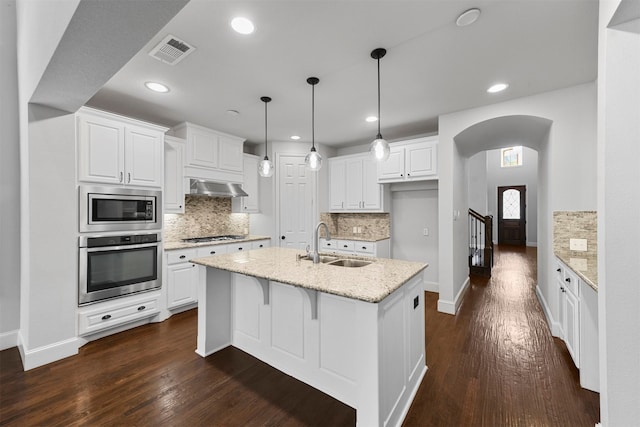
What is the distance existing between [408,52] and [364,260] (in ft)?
5.89

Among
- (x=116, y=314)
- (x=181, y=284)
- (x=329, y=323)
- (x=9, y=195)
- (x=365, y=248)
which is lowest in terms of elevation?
(x=116, y=314)

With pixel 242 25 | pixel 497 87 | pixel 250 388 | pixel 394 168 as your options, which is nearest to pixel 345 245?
pixel 394 168

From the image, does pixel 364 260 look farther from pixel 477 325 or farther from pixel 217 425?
pixel 477 325

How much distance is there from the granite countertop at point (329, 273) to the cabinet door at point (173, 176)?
1.59m

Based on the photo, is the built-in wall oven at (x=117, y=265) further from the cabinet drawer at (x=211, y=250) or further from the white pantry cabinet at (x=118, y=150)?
the white pantry cabinet at (x=118, y=150)

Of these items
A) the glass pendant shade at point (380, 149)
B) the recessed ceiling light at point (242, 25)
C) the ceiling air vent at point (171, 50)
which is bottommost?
the glass pendant shade at point (380, 149)

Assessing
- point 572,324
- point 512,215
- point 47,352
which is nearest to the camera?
point 572,324

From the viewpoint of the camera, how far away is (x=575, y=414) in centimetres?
177

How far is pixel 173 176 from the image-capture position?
12.1 ft

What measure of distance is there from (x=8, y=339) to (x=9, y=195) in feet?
4.75

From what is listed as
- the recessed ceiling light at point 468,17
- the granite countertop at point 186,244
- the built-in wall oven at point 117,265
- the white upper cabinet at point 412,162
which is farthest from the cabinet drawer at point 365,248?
the recessed ceiling light at point 468,17

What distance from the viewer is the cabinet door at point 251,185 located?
4684 mm

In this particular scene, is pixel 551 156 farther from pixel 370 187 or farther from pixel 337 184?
pixel 337 184

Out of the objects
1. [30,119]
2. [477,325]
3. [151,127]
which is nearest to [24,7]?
[30,119]
